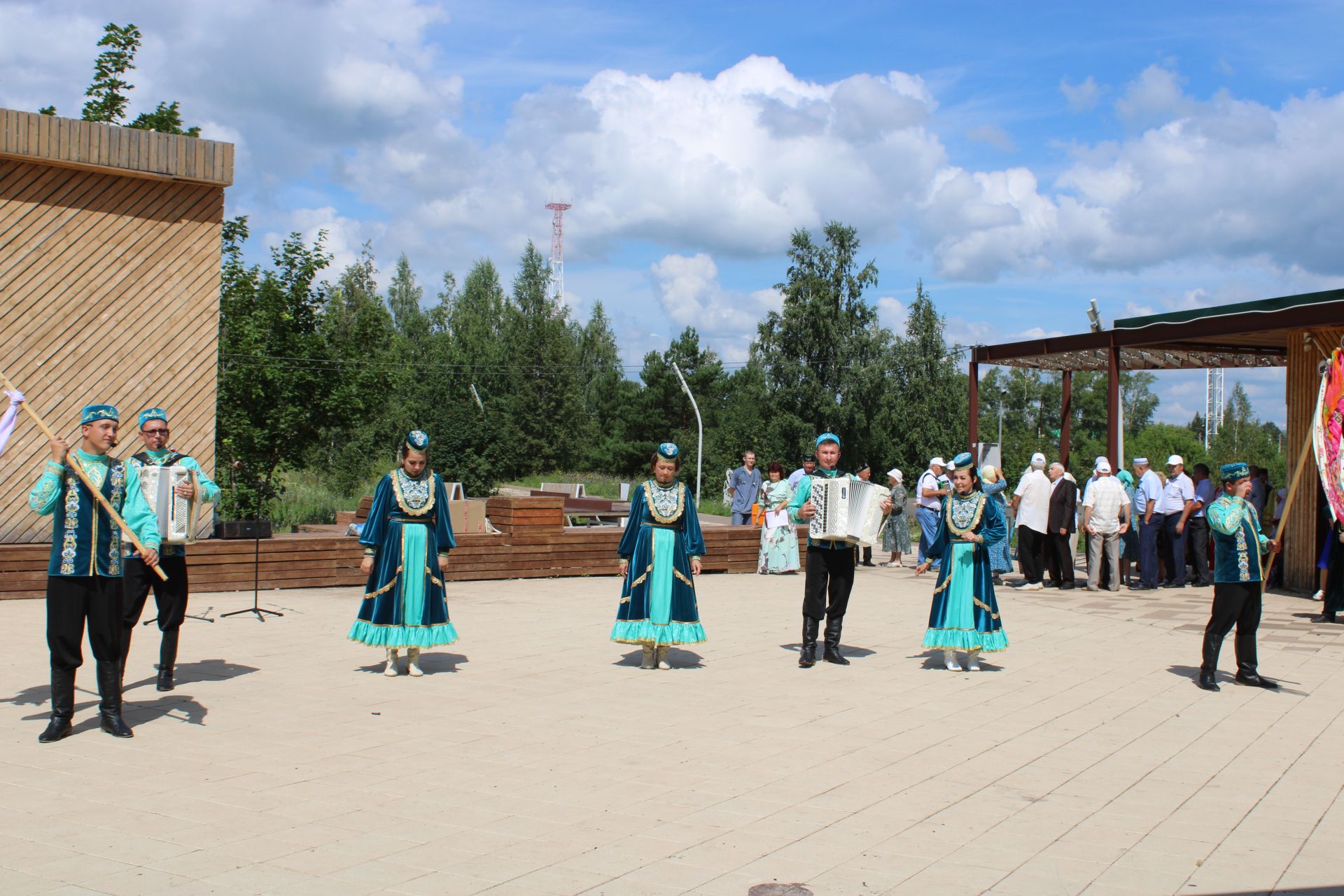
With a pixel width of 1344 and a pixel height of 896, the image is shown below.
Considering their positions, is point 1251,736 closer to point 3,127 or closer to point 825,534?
point 825,534

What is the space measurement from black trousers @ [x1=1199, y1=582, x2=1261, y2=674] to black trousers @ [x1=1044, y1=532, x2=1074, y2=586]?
23.5ft

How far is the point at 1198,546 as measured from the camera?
54.2 ft

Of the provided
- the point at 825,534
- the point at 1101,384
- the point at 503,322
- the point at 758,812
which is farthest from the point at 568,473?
the point at 758,812

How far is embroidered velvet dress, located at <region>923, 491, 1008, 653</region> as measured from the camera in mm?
9266

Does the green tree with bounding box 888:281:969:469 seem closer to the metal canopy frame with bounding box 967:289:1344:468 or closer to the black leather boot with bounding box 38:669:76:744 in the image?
the metal canopy frame with bounding box 967:289:1344:468

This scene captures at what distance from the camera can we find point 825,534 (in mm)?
9531

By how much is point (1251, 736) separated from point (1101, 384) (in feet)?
261

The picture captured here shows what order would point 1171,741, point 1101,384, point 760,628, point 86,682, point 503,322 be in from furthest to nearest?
point 1101,384 → point 503,322 → point 760,628 → point 86,682 → point 1171,741

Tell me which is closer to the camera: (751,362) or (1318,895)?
(1318,895)

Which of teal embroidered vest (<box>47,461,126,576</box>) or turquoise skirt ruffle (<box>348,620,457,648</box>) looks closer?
teal embroidered vest (<box>47,461,126,576</box>)

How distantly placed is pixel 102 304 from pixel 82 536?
26.0ft

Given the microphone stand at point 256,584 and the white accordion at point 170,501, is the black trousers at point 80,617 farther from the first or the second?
the microphone stand at point 256,584

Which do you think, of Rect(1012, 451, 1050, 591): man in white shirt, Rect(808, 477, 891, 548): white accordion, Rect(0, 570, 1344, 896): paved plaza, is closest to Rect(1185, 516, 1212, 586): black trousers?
Rect(1012, 451, 1050, 591): man in white shirt

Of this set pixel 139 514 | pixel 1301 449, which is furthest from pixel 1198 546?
pixel 139 514
